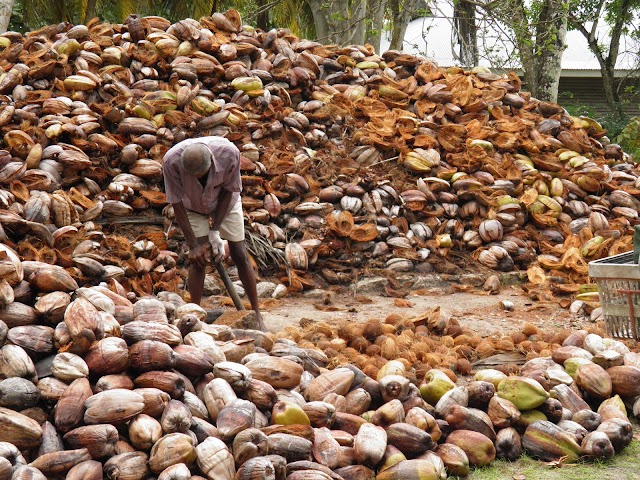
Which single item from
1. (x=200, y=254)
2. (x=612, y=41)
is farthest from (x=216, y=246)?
(x=612, y=41)

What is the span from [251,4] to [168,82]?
23.5 feet

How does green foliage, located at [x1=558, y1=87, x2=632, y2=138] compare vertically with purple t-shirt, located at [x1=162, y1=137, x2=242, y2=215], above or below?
above

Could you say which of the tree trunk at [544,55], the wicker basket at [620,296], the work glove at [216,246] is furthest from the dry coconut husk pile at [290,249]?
the tree trunk at [544,55]

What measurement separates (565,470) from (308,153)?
4.40 meters

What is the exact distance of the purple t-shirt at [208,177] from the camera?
4.60 metres

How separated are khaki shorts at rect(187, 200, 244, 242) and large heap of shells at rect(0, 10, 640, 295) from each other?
814mm

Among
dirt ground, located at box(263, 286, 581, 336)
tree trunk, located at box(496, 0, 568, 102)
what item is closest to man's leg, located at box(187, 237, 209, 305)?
dirt ground, located at box(263, 286, 581, 336)

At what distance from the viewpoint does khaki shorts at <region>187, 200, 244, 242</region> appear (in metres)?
4.93

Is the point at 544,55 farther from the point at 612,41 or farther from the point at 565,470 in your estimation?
the point at 565,470

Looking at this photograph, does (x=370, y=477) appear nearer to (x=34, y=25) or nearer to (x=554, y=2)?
(x=554, y=2)

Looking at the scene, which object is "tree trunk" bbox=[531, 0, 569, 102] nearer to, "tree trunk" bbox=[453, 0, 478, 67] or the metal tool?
"tree trunk" bbox=[453, 0, 478, 67]

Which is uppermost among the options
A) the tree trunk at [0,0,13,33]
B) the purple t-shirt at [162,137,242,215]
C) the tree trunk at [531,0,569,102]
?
the tree trunk at [0,0,13,33]

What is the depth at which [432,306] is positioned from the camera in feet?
19.4

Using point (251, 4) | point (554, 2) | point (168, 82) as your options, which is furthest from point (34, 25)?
point (554, 2)
